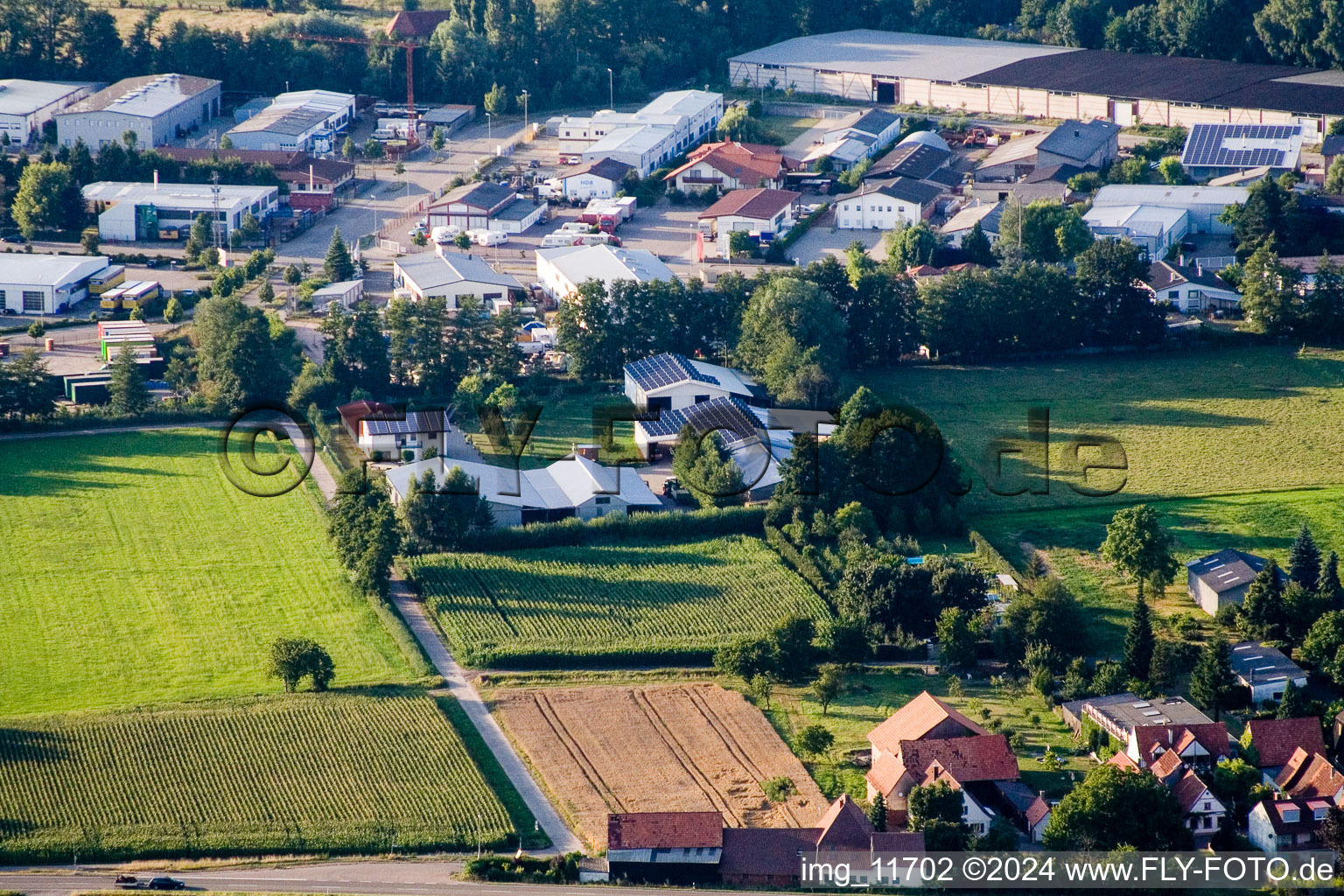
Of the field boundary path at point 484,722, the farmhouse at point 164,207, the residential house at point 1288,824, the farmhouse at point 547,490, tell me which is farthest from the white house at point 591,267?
the residential house at point 1288,824

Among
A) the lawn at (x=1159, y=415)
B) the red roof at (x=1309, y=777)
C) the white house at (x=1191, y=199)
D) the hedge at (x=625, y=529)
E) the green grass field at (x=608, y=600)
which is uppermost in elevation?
the white house at (x=1191, y=199)

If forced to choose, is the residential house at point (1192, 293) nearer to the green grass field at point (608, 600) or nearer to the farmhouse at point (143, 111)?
the green grass field at point (608, 600)

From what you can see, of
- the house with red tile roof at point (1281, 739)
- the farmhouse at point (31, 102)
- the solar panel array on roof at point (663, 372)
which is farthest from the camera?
the farmhouse at point (31, 102)

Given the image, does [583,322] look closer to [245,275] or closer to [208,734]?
[245,275]

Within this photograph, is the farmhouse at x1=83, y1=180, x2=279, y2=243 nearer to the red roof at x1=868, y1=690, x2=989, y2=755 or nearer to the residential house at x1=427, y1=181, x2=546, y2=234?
the residential house at x1=427, y1=181, x2=546, y2=234

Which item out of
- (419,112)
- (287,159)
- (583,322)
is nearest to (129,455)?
(583,322)

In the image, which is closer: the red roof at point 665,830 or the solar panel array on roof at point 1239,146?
the red roof at point 665,830
